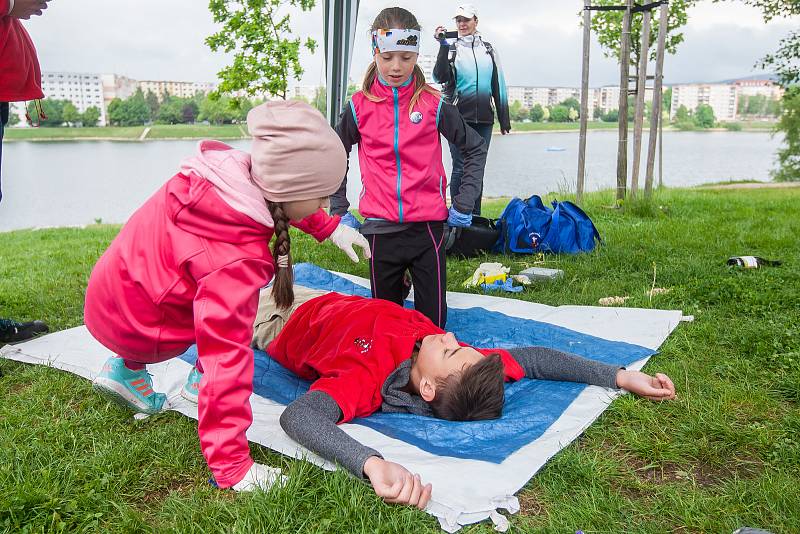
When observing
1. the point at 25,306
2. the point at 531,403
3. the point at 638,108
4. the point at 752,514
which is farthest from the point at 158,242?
the point at 638,108

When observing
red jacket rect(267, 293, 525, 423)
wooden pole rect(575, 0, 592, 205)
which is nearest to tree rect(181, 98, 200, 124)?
wooden pole rect(575, 0, 592, 205)

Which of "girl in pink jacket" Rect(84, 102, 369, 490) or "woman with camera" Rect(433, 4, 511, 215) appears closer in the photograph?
"girl in pink jacket" Rect(84, 102, 369, 490)

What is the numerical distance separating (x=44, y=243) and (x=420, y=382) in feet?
20.2

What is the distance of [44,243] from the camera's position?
279 inches

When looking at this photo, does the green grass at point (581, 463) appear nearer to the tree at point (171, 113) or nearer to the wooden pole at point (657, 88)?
the wooden pole at point (657, 88)

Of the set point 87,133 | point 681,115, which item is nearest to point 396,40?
point 87,133

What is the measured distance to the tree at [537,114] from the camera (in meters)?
27.5

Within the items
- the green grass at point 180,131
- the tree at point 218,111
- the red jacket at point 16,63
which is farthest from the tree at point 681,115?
the red jacket at point 16,63

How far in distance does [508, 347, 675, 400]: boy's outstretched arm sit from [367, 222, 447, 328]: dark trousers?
78 centimetres

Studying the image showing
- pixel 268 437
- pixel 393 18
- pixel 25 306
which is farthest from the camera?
pixel 25 306

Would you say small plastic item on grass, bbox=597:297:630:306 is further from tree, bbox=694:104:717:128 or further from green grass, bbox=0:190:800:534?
tree, bbox=694:104:717:128

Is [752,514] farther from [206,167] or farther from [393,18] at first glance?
[393,18]

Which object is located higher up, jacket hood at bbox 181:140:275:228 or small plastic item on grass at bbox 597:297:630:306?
jacket hood at bbox 181:140:275:228

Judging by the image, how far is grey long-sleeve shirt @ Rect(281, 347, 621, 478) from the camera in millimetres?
2016
